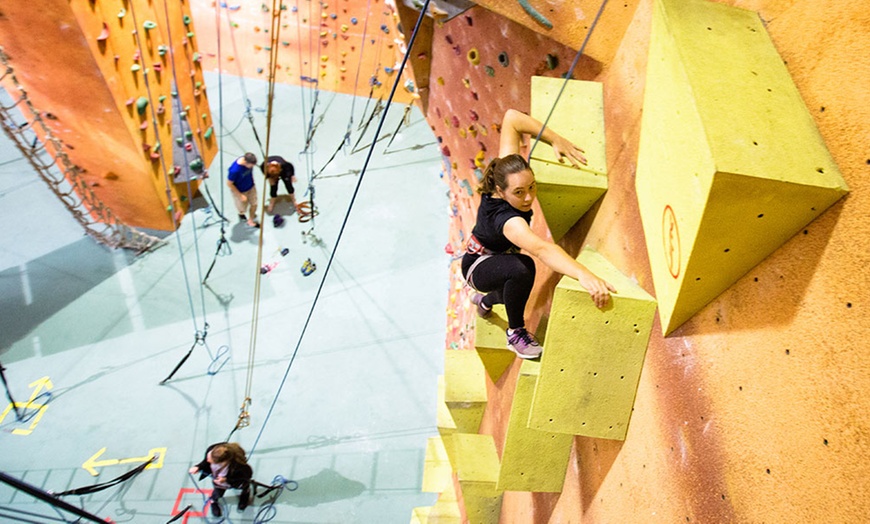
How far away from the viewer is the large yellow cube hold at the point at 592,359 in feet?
4.35

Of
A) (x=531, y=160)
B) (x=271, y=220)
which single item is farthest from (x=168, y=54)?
(x=531, y=160)

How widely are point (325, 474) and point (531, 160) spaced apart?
288 centimetres

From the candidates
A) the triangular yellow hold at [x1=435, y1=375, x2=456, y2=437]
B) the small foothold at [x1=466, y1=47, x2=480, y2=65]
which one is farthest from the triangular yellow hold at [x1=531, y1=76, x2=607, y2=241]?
the triangular yellow hold at [x1=435, y1=375, x2=456, y2=437]

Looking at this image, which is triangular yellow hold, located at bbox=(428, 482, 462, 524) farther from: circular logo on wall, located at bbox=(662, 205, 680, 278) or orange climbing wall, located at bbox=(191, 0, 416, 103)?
orange climbing wall, located at bbox=(191, 0, 416, 103)

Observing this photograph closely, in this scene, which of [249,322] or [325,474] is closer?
[325,474]

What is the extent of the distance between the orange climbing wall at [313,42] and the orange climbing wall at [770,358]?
17.9ft

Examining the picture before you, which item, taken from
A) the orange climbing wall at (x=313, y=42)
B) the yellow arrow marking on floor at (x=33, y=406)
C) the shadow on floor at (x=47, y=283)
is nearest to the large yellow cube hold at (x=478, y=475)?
the yellow arrow marking on floor at (x=33, y=406)

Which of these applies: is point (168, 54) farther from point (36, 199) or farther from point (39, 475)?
point (39, 475)

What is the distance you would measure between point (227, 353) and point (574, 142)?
3502mm

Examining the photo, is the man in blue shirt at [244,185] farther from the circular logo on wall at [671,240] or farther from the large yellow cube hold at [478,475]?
the circular logo on wall at [671,240]

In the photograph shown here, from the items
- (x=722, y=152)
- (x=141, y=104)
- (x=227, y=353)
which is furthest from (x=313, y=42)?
(x=722, y=152)

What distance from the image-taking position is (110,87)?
14.2 feet

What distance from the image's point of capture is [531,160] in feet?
5.56

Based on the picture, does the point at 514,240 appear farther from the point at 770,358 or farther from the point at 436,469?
the point at 436,469
